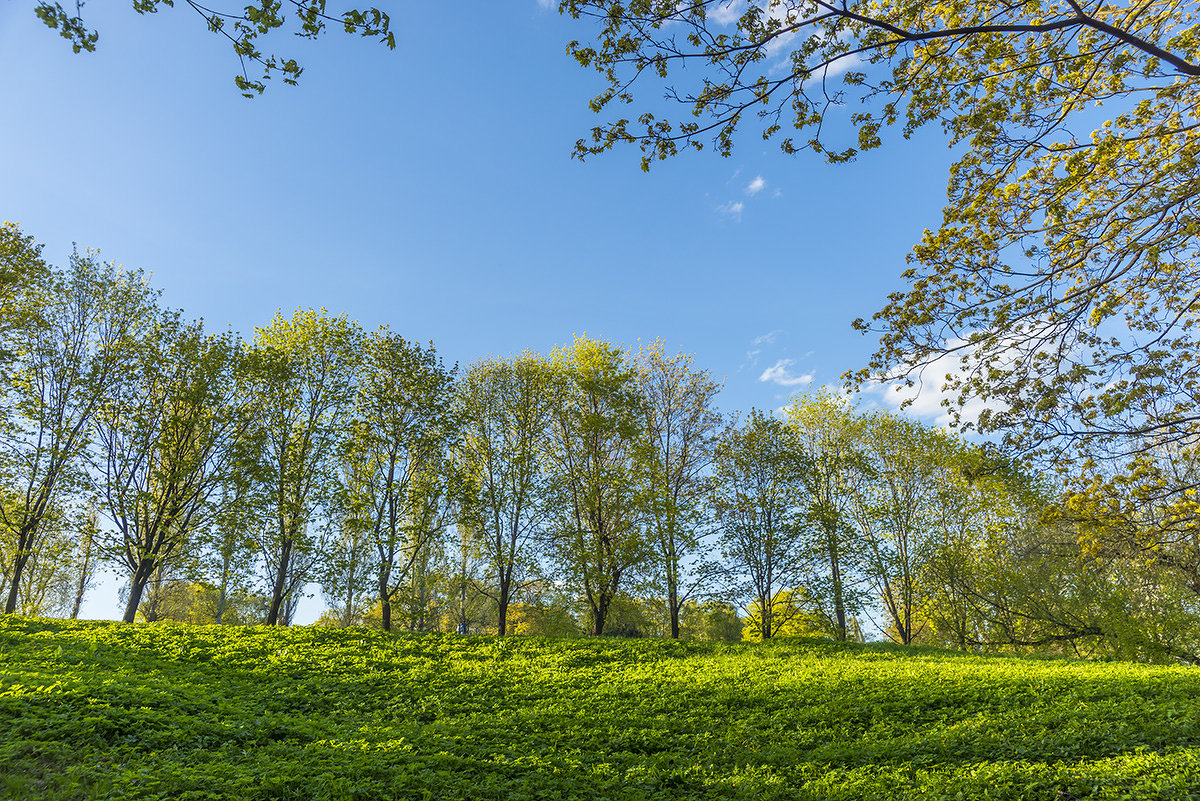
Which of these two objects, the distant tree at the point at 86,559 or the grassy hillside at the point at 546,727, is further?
the distant tree at the point at 86,559

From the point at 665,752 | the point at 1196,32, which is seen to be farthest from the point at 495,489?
the point at 1196,32

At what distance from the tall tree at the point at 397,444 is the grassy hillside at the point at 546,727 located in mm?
6014

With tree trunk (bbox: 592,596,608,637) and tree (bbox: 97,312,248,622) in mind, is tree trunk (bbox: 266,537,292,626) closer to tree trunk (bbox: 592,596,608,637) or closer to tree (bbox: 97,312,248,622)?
tree (bbox: 97,312,248,622)

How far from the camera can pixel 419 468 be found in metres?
22.1

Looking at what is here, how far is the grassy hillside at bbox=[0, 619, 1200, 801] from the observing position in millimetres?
6254

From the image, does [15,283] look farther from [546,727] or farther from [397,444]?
[546,727]

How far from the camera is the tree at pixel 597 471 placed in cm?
2184

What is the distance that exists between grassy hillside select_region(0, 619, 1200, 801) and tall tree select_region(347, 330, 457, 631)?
601 centimetres

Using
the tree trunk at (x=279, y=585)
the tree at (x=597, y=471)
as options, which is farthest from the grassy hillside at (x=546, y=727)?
the tree at (x=597, y=471)

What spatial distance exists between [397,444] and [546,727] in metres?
14.3

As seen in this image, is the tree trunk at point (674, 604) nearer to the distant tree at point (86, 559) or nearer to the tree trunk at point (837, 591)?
the tree trunk at point (837, 591)

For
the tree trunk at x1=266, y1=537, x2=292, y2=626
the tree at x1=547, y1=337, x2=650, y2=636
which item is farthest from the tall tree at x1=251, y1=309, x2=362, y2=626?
the tree at x1=547, y1=337, x2=650, y2=636

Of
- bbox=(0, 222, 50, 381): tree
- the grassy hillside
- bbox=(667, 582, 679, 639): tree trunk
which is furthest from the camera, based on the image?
bbox=(667, 582, 679, 639): tree trunk

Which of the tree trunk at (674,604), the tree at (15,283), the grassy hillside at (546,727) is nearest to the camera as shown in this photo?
the grassy hillside at (546,727)
